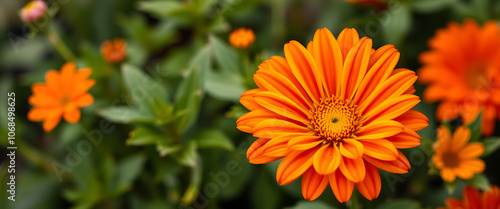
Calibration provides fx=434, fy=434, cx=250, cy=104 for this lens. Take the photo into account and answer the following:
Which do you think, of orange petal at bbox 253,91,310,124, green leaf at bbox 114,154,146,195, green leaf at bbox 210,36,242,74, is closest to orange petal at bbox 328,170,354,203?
orange petal at bbox 253,91,310,124

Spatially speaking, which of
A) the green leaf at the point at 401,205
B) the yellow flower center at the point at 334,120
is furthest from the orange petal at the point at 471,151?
the yellow flower center at the point at 334,120

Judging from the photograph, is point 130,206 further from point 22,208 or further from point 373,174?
point 373,174

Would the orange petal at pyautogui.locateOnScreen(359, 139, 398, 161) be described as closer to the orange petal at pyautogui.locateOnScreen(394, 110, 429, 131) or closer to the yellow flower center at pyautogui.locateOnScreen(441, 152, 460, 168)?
the orange petal at pyautogui.locateOnScreen(394, 110, 429, 131)

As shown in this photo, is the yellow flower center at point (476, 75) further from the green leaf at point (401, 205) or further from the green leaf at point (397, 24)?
the green leaf at point (401, 205)

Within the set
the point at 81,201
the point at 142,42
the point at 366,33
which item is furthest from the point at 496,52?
the point at 81,201

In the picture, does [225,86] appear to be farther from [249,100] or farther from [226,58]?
[249,100]

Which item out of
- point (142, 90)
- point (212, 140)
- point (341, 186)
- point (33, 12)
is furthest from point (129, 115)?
point (341, 186)
